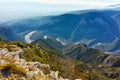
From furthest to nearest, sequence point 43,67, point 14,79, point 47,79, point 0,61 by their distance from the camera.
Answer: point 43,67 → point 0,61 → point 47,79 → point 14,79

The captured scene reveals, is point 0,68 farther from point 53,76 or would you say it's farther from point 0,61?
point 53,76

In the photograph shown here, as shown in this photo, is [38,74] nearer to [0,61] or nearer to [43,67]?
[0,61]

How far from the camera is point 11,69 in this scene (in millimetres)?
59250

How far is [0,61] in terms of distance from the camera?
2783 inches

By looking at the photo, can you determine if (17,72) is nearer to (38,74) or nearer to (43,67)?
(38,74)

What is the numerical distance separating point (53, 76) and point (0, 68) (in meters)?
15.6

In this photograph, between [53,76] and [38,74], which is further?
[53,76]

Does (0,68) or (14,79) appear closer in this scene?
(14,79)

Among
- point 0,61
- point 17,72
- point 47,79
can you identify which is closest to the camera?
point 17,72

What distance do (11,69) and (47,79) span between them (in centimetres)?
891

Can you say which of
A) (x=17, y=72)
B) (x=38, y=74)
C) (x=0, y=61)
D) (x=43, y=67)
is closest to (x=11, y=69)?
(x=17, y=72)

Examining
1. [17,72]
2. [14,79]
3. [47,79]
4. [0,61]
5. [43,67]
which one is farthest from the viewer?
[43,67]

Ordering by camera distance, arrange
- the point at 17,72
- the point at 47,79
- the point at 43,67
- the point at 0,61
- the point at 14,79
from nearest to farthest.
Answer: the point at 14,79 → the point at 17,72 → the point at 47,79 → the point at 0,61 → the point at 43,67

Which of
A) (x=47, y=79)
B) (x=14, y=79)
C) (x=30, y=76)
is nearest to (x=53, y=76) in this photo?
(x=47, y=79)
